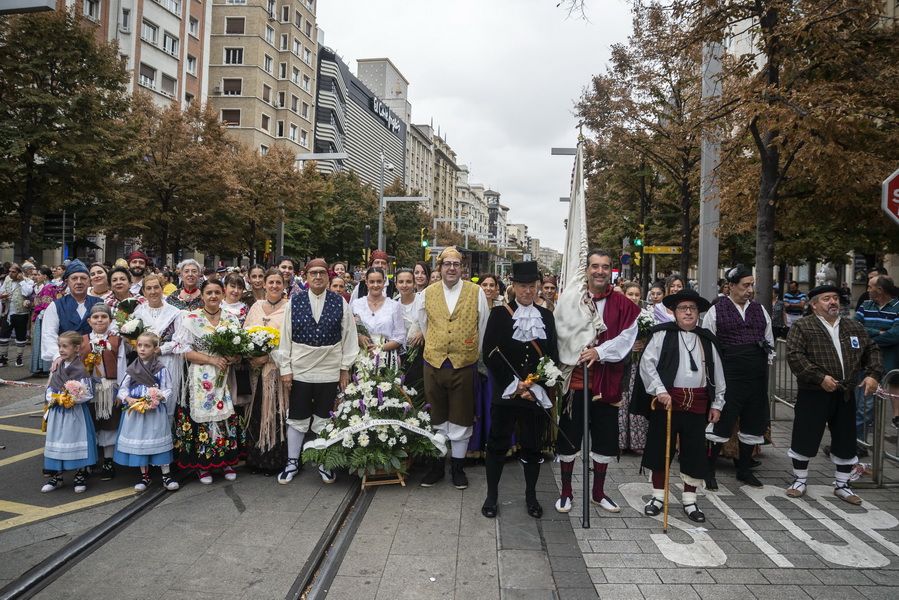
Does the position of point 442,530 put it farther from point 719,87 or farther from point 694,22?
point 719,87

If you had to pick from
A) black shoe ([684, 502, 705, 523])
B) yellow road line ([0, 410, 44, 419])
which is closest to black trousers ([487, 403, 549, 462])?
black shoe ([684, 502, 705, 523])

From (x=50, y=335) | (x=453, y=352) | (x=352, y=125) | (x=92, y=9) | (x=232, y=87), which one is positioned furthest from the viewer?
(x=352, y=125)

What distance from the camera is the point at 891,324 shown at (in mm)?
7645

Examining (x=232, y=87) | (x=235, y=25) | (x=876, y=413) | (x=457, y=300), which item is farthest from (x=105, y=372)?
(x=235, y=25)

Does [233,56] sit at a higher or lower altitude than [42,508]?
higher

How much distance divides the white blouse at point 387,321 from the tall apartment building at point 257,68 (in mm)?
42097

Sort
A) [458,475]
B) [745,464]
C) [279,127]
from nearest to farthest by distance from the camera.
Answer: [458,475], [745,464], [279,127]

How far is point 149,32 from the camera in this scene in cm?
3647

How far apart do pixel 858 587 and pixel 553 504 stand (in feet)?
7.48

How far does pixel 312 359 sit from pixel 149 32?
37.3 metres

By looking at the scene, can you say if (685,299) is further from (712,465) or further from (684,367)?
(712,465)

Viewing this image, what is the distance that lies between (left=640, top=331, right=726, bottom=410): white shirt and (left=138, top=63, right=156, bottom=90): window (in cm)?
3757

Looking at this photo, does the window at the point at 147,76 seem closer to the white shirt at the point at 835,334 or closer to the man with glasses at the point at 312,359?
the man with glasses at the point at 312,359

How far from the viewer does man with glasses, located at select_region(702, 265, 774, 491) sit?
6.21 metres
